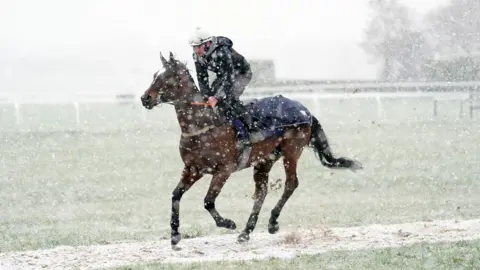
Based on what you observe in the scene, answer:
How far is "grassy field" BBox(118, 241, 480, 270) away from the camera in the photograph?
26.9 feet

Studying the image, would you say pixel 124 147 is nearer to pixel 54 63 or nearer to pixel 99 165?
pixel 99 165

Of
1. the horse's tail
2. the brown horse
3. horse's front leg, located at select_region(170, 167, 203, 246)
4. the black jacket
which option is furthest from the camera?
the horse's tail

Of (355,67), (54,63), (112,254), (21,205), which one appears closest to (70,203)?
(21,205)

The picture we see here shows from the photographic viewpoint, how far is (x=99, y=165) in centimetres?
1752

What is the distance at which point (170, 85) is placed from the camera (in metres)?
9.17

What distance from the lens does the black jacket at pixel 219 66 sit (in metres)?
9.35

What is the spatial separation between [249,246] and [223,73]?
2010 mm

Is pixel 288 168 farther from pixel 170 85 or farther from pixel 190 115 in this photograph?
pixel 170 85

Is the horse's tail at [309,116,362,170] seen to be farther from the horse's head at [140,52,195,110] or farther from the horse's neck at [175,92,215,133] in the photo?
the horse's head at [140,52,195,110]

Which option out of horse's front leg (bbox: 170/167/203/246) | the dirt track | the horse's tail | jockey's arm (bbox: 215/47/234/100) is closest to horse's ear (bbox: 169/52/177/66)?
jockey's arm (bbox: 215/47/234/100)

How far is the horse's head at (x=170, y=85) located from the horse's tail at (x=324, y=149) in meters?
2.53

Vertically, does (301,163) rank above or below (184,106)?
below

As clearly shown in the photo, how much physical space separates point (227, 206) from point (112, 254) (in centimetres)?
462

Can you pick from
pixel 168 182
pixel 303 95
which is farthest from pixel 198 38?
pixel 303 95
